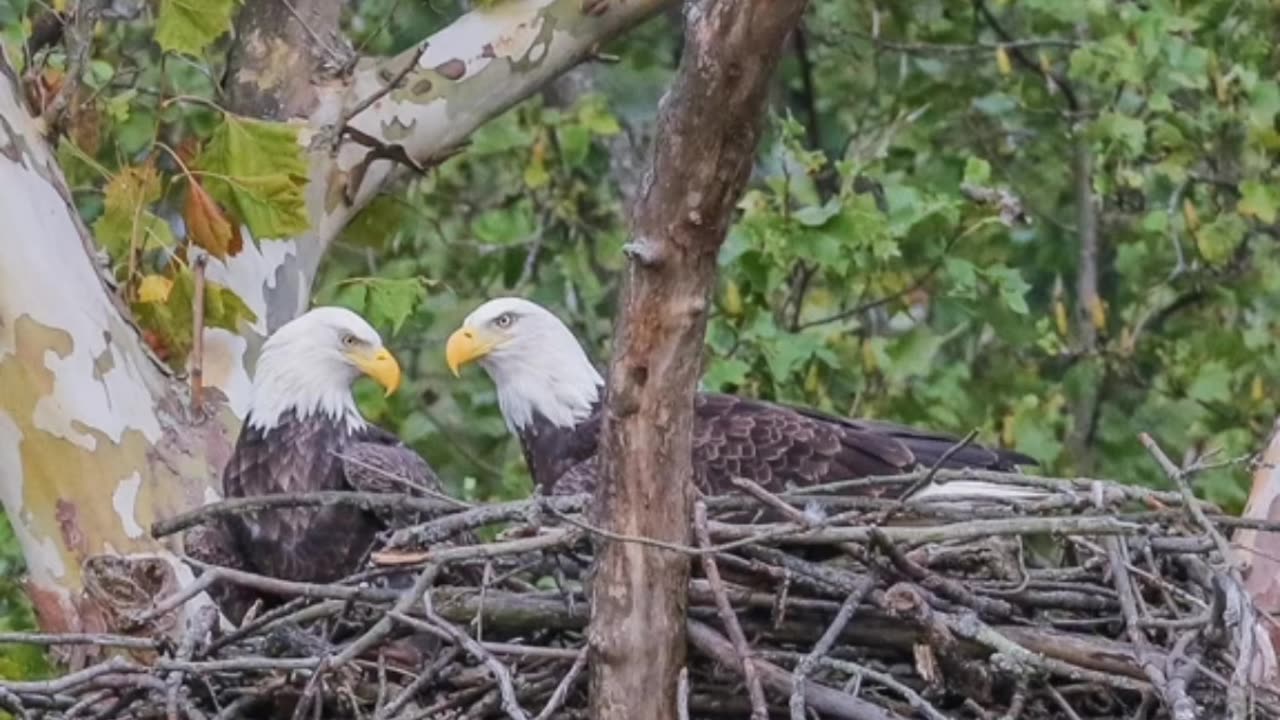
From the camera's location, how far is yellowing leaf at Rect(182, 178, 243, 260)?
18.2ft

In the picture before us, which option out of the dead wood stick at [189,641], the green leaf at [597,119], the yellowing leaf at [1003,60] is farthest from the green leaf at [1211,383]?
the dead wood stick at [189,641]

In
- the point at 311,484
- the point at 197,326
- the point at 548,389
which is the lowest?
the point at 311,484

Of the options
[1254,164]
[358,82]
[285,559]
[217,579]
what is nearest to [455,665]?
[217,579]

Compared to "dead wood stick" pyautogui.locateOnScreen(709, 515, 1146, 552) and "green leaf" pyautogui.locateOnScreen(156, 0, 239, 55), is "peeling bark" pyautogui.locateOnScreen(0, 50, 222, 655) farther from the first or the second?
"dead wood stick" pyautogui.locateOnScreen(709, 515, 1146, 552)

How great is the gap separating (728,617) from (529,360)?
1.94 m

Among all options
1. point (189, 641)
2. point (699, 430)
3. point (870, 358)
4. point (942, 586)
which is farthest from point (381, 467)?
point (870, 358)

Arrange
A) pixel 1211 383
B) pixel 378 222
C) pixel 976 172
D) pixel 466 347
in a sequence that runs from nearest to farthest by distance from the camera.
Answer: pixel 466 347
pixel 378 222
pixel 976 172
pixel 1211 383

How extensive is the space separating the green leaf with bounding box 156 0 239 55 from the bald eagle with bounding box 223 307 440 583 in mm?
619

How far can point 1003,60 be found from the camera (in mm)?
9047

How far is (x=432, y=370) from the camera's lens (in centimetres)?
920

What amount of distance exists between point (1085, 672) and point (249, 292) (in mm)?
2245

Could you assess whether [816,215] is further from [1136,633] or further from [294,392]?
[1136,633]

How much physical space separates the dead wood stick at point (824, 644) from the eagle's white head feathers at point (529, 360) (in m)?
1.66

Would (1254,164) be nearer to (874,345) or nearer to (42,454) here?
(874,345)
